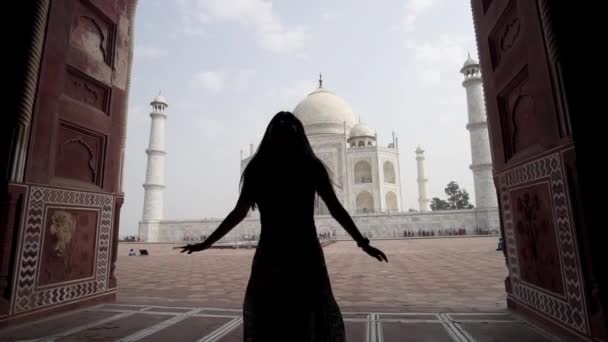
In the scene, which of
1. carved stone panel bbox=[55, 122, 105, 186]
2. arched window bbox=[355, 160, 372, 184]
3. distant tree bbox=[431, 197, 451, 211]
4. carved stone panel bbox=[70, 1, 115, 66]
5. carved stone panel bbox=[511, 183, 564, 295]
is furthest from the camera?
distant tree bbox=[431, 197, 451, 211]

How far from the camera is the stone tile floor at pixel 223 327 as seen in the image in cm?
195

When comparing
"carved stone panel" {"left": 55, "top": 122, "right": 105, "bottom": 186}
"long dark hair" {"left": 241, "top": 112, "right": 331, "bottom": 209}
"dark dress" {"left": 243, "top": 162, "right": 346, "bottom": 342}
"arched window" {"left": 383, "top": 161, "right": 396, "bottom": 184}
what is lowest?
"dark dress" {"left": 243, "top": 162, "right": 346, "bottom": 342}

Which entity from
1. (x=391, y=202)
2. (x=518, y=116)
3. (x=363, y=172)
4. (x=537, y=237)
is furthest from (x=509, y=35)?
(x=363, y=172)

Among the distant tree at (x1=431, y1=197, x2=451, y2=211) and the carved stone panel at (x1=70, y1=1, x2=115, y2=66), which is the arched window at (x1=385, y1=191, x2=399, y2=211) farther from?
the carved stone panel at (x1=70, y1=1, x2=115, y2=66)

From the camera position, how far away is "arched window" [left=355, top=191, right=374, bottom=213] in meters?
25.1

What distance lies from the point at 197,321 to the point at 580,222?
2.36m

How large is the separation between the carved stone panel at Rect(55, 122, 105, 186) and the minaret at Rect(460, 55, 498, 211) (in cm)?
1933

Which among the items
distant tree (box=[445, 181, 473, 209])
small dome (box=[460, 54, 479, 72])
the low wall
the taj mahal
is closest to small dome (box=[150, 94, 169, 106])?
the taj mahal

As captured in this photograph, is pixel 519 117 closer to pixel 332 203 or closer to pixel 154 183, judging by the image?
pixel 332 203

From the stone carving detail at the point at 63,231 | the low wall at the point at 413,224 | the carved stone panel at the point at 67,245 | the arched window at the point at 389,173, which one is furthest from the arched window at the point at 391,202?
the stone carving detail at the point at 63,231

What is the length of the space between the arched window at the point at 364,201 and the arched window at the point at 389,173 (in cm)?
212

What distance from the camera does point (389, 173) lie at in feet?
86.6

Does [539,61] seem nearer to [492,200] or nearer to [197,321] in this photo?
[197,321]

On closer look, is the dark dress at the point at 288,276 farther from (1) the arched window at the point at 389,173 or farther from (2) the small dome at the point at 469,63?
(1) the arched window at the point at 389,173
